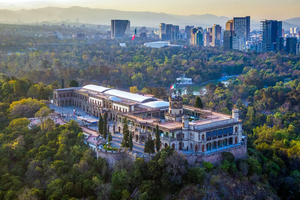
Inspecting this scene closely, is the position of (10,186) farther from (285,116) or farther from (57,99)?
(285,116)

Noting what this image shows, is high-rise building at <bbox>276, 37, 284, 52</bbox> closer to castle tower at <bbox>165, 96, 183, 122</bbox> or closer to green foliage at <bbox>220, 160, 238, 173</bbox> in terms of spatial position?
castle tower at <bbox>165, 96, 183, 122</bbox>

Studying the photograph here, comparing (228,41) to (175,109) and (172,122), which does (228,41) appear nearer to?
(175,109)

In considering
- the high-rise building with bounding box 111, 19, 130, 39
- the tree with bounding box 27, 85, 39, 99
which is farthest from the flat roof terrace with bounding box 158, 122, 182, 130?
the high-rise building with bounding box 111, 19, 130, 39

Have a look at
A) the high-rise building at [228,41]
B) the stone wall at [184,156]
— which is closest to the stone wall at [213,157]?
the stone wall at [184,156]

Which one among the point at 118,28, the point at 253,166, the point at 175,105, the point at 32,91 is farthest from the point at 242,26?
the point at 253,166

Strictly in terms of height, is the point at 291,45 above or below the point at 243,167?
above
